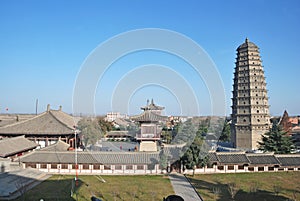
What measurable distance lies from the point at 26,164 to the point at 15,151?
7.00 feet

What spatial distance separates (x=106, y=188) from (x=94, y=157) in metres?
5.35

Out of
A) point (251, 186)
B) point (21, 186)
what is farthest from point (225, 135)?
point (21, 186)

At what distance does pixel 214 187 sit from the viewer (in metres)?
17.3

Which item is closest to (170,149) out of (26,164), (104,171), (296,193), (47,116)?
(104,171)

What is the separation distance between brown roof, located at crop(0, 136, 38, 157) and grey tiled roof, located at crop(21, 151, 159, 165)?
1.68 m

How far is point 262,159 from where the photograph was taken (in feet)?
74.4

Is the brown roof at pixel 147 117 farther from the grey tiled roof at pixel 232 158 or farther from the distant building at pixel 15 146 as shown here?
the distant building at pixel 15 146

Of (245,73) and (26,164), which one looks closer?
(26,164)

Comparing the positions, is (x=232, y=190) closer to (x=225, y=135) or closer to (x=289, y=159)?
(x=289, y=159)

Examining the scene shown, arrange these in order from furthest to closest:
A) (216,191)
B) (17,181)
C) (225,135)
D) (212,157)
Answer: (225,135), (212,157), (17,181), (216,191)

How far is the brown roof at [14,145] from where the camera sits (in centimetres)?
2167

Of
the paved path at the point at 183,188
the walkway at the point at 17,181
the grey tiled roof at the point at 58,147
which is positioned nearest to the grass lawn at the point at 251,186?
the paved path at the point at 183,188

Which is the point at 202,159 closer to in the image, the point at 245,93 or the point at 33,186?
the point at 33,186

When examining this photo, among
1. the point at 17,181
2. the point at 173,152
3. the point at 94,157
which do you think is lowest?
the point at 17,181
